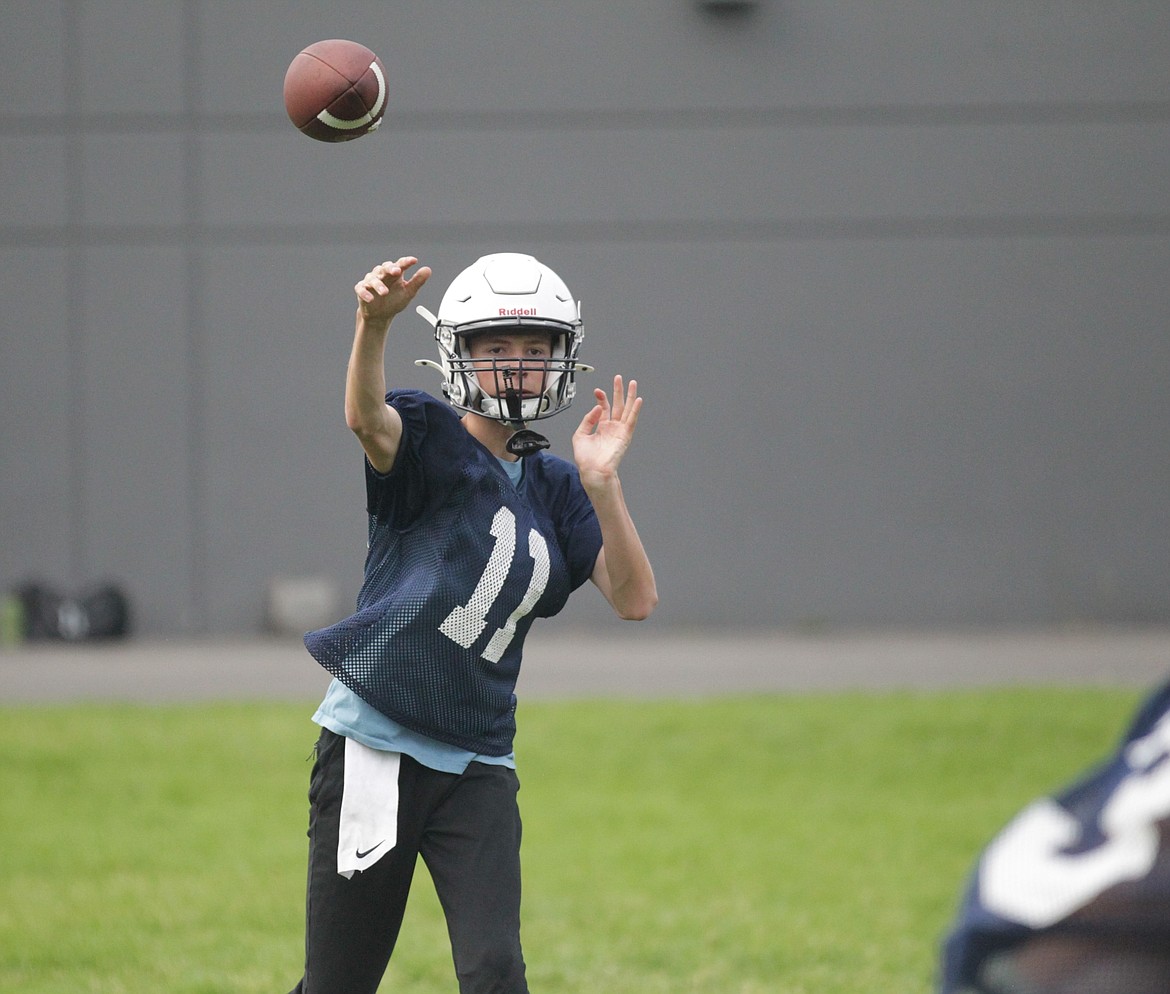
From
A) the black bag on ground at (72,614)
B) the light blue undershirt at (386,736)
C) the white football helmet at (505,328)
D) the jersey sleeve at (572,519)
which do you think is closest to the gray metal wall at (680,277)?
the black bag on ground at (72,614)

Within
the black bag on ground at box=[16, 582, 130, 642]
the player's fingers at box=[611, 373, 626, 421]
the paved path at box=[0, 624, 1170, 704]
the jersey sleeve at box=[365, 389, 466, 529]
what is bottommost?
the paved path at box=[0, 624, 1170, 704]

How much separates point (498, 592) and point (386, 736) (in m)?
0.46

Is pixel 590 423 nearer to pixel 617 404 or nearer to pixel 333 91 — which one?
pixel 617 404

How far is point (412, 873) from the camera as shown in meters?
4.23

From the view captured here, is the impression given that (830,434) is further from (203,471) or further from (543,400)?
(543,400)

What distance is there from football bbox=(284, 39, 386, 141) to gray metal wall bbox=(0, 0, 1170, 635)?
11.3 meters

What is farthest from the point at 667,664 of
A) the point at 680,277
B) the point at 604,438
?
the point at 604,438

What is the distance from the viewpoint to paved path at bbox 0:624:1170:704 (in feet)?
42.5

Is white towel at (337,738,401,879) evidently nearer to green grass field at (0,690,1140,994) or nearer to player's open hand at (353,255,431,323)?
player's open hand at (353,255,431,323)

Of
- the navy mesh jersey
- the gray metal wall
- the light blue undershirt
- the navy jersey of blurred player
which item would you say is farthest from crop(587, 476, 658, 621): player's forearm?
the gray metal wall

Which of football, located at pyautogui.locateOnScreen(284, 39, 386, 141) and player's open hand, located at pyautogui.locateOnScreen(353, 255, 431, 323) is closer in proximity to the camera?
player's open hand, located at pyautogui.locateOnScreen(353, 255, 431, 323)

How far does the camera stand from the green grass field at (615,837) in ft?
21.5

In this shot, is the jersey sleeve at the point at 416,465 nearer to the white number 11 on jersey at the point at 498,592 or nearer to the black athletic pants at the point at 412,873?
the white number 11 on jersey at the point at 498,592

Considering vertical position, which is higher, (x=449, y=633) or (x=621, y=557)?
(x=621, y=557)
